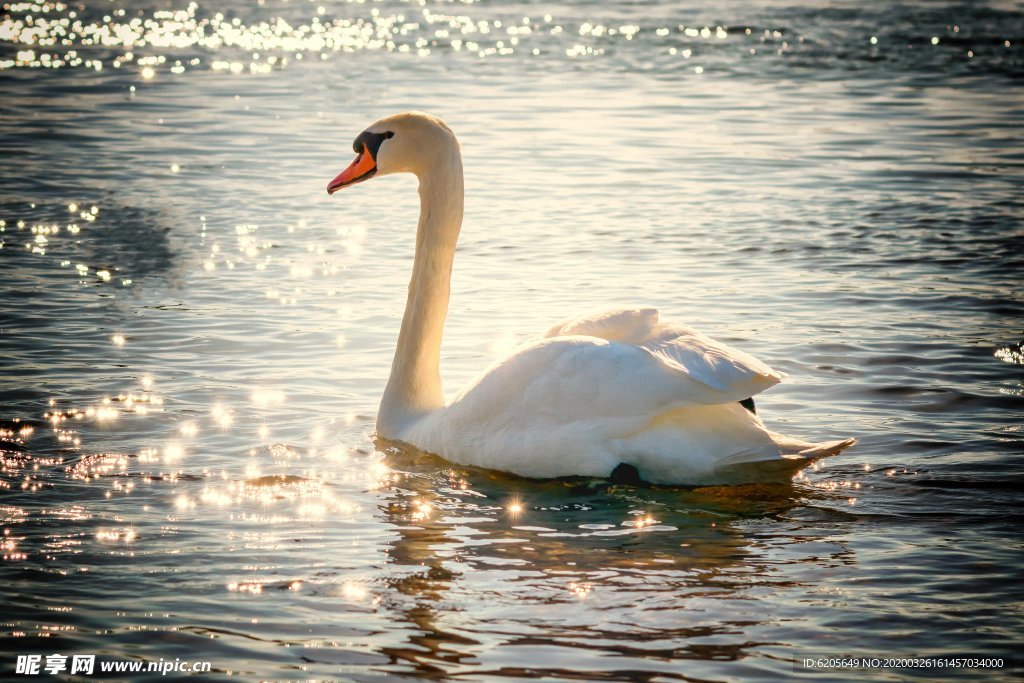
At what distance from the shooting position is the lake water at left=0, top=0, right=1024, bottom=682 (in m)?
5.47

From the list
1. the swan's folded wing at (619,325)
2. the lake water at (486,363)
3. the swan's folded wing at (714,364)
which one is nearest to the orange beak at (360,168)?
the lake water at (486,363)

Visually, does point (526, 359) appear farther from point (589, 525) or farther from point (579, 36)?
point (579, 36)

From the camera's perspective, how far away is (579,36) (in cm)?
2997

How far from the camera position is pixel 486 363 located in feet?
31.1

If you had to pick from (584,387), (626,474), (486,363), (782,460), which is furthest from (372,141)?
(782,460)

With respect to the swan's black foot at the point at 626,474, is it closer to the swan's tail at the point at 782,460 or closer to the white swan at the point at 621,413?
the white swan at the point at 621,413

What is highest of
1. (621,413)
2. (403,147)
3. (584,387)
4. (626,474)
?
(403,147)

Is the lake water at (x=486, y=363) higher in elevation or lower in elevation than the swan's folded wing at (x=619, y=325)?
lower

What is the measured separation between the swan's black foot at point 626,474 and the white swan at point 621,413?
11mm

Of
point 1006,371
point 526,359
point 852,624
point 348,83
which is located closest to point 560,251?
point 1006,371

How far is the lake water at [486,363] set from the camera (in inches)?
215

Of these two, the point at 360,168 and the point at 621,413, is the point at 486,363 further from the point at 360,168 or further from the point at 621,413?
the point at 621,413

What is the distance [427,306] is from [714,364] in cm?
218

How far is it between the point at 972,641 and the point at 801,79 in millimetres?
20187
